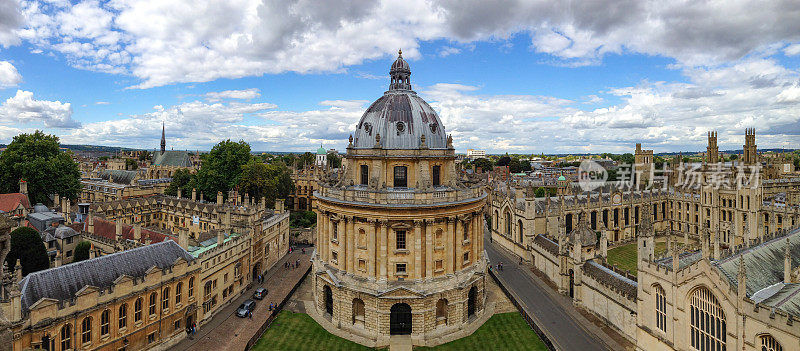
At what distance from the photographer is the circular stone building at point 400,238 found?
30391 mm

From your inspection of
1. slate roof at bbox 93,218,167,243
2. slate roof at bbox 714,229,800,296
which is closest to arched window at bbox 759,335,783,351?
slate roof at bbox 714,229,800,296

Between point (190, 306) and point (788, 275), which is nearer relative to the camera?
point (788, 275)

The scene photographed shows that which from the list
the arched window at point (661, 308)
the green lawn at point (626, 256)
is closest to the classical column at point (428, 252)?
the arched window at point (661, 308)

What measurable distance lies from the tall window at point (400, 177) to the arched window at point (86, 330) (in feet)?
73.2

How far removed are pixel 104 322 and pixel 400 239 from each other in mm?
20213

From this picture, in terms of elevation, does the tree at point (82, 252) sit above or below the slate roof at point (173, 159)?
below

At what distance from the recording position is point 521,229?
5312 centimetres

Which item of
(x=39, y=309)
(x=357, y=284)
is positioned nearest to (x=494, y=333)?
(x=357, y=284)

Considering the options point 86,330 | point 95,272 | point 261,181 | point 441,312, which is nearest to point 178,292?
point 95,272

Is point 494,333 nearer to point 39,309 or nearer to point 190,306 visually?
point 190,306

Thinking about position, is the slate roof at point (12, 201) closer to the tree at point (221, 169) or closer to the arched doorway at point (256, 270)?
the tree at point (221, 169)

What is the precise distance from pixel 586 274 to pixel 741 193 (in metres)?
34.1

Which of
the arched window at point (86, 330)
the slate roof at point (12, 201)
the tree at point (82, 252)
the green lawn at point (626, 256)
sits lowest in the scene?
the green lawn at point (626, 256)

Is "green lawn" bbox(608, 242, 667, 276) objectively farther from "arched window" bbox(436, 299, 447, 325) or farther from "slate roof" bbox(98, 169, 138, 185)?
"slate roof" bbox(98, 169, 138, 185)
